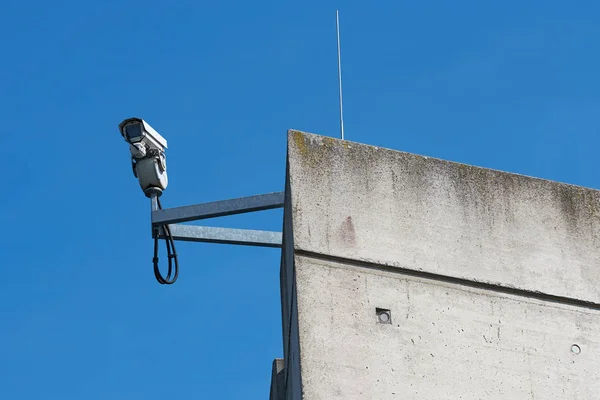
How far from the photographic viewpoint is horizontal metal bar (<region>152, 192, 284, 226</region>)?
385 inches

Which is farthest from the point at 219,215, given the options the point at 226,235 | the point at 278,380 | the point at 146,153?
the point at 278,380

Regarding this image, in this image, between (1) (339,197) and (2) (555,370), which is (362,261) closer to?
(1) (339,197)

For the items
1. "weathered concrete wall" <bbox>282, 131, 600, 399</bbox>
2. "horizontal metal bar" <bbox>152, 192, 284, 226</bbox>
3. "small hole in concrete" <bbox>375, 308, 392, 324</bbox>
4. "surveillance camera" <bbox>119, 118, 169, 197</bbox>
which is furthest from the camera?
"surveillance camera" <bbox>119, 118, 169, 197</bbox>

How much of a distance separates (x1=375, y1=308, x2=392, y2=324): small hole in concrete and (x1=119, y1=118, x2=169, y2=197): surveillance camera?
2.10 m

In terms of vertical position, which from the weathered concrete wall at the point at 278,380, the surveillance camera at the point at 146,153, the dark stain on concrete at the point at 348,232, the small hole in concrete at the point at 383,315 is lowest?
the small hole in concrete at the point at 383,315

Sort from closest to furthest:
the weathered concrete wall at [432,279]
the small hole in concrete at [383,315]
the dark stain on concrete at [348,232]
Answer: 1. the weathered concrete wall at [432,279]
2. the small hole in concrete at [383,315]
3. the dark stain on concrete at [348,232]

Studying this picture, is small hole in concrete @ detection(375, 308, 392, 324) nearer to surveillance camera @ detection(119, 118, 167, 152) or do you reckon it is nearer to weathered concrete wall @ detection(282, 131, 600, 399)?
weathered concrete wall @ detection(282, 131, 600, 399)

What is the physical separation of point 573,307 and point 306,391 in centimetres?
187

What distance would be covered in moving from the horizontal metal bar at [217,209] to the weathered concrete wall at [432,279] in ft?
1.88

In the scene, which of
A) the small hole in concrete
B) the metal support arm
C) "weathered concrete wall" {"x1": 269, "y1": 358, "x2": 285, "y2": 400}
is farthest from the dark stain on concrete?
"weathered concrete wall" {"x1": 269, "y1": 358, "x2": 285, "y2": 400}

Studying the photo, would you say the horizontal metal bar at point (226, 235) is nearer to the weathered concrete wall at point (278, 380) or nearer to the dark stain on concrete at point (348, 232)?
the weathered concrete wall at point (278, 380)

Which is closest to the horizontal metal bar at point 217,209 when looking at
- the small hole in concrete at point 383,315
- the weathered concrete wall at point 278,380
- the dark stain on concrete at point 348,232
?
the dark stain on concrete at point 348,232

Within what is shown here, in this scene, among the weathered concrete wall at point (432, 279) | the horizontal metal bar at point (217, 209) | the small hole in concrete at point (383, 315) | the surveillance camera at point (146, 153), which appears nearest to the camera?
the weathered concrete wall at point (432, 279)

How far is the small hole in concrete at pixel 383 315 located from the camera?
28.5 ft
